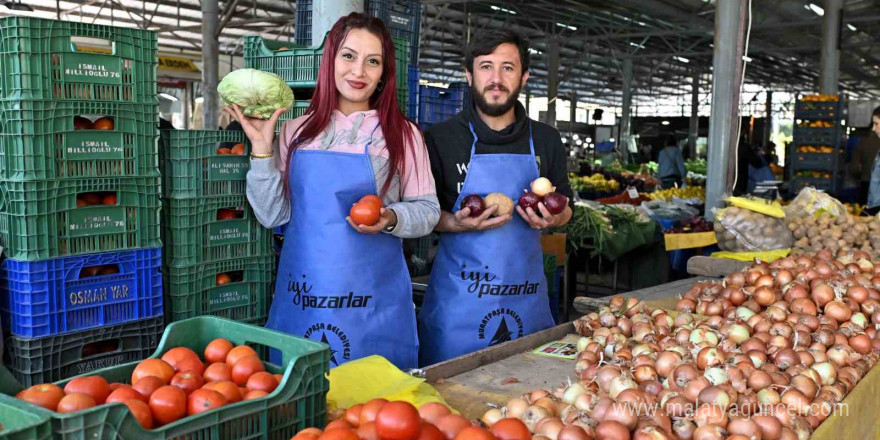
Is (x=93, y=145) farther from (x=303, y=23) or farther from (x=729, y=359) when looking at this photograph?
(x=303, y=23)

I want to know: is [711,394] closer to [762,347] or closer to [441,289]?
[762,347]

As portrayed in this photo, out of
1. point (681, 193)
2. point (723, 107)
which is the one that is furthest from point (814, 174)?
point (723, 107)

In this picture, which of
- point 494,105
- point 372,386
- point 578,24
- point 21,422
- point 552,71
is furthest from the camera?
point 578,24

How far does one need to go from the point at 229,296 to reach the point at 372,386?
47.8 inches

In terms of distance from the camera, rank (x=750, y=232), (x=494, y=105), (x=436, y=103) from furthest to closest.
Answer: (x=436, y=103), (x=750, y=232), (x=494, y=105)

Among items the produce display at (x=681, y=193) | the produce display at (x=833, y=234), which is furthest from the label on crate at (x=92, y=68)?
the produce display at (x=681, y=193)

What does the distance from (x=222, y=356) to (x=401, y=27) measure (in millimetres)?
4194

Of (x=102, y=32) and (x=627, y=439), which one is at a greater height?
(x=102, y=32)

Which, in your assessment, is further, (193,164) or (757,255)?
(757,255)

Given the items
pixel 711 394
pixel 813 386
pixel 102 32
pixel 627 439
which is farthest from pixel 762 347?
pixel 102 32

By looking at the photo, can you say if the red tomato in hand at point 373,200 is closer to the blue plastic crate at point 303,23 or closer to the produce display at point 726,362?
the produce display at point 726,362

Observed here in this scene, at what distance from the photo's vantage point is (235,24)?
56.7 feet

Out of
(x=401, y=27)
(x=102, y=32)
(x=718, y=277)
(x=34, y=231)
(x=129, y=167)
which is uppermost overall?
(x=401, y=27)

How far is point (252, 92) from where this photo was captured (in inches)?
110
